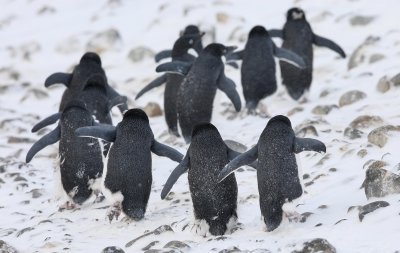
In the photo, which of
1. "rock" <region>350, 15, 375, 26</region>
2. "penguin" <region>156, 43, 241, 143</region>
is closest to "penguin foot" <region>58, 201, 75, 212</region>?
"penguin" <region>156, 43, 241, 143</region>

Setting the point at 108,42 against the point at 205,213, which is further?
the point at 108,42

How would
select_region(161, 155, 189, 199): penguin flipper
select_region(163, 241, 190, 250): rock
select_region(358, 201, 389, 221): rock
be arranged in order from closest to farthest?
select_region(358, 201, 389, 221): rock < select_region(163, 241, 190, 250): rock < select_region(161, 155, 189, 199): penguin flipper

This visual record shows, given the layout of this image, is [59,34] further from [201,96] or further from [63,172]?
[63,172]

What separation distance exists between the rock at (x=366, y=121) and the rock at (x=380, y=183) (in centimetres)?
197

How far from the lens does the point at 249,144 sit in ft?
26.2

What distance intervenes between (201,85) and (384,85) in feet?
6.01

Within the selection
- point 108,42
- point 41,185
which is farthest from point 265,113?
point 108,42

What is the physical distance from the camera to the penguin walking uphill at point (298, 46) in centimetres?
955

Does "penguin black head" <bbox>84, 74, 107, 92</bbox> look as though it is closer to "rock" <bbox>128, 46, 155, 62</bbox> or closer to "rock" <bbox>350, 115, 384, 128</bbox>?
"rock" <bbox>350, 115, 384, 128</bbox>

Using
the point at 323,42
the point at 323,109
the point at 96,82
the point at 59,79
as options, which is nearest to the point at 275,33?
the point at 323,42

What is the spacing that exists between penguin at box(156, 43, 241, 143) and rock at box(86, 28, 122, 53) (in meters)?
5.58

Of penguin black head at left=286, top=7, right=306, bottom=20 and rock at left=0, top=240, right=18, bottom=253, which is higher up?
penguin black head at left=286, top=7, right=306, bottom=20

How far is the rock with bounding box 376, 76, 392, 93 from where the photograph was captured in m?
8.56

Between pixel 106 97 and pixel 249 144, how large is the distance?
54.9 inches
